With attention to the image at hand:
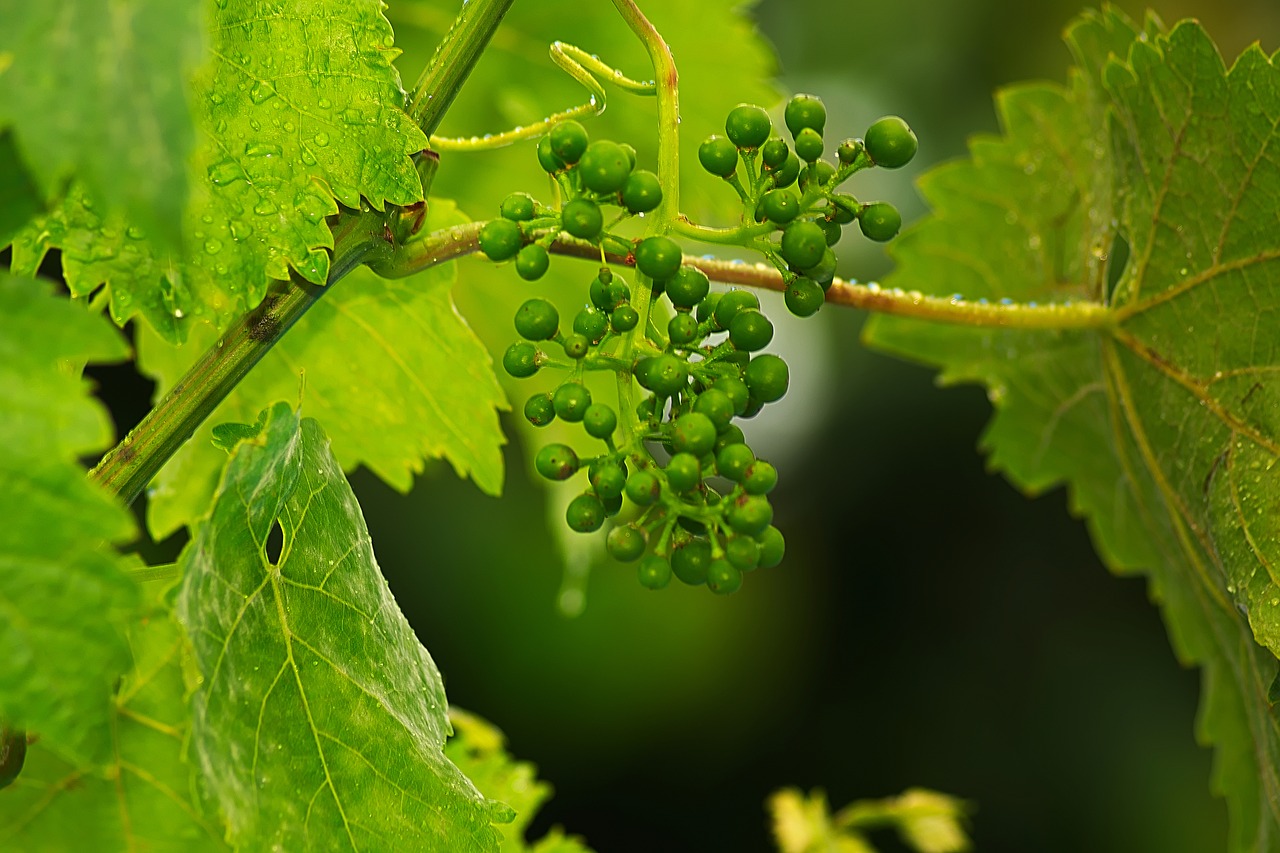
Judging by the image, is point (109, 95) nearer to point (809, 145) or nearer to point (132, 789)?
point (809, 145)

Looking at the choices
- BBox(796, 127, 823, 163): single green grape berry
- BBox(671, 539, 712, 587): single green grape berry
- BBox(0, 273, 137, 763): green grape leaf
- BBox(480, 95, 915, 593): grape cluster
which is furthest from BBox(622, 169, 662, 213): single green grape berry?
BBox(0, 273, 137, 763): green grape leaf

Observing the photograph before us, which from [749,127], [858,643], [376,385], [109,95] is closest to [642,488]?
[749,127]

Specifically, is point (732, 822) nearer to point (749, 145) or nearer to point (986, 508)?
point (986, 508)

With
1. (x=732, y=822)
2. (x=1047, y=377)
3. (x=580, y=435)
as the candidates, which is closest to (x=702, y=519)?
(x=580, y=435)

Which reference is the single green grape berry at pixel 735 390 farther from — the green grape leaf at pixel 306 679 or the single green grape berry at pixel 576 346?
the green grape leaf at pixel 306 679


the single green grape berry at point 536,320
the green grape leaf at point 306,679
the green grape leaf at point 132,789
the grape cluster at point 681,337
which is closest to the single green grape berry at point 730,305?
the grape cluster at point 681,337
